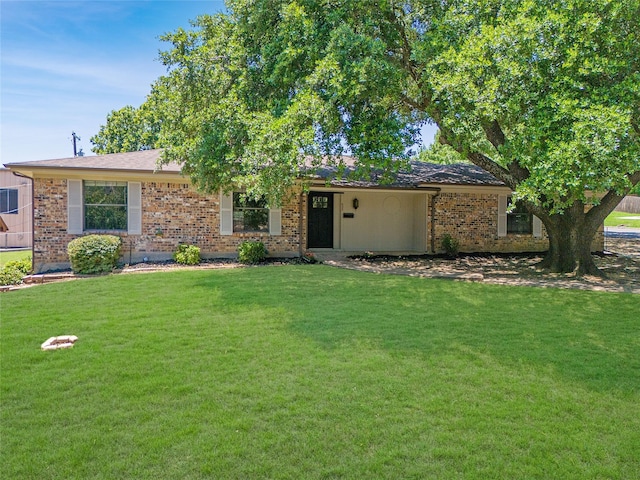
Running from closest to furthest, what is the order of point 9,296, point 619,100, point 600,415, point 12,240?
point 600,415 → point 619,100 → point 9,296 → point 12,240

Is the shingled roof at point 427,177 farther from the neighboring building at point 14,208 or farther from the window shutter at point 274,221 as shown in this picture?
the neighboring building at point 14,208

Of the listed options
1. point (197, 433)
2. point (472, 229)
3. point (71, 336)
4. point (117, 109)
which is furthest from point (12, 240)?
point (197, 433)

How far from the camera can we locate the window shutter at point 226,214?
44.4ft

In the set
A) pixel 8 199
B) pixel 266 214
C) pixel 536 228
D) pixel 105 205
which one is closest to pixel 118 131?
pixel 8 199

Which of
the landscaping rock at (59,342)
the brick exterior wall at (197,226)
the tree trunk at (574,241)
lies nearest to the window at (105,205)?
the brick exterior wall at (197,226)

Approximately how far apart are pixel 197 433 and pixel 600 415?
331 centimetres

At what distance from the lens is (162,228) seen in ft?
42.9

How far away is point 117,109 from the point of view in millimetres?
30344

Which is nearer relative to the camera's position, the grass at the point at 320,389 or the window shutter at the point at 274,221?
the grass at the point at 320,389

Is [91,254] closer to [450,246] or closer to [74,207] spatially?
[74,207]

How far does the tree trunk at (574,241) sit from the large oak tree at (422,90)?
3 cm

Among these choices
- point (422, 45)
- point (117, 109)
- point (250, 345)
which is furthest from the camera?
point (117, 109)

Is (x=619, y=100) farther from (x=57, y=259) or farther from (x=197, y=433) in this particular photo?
(x=57, y=259)

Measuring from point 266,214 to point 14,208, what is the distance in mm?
14218
